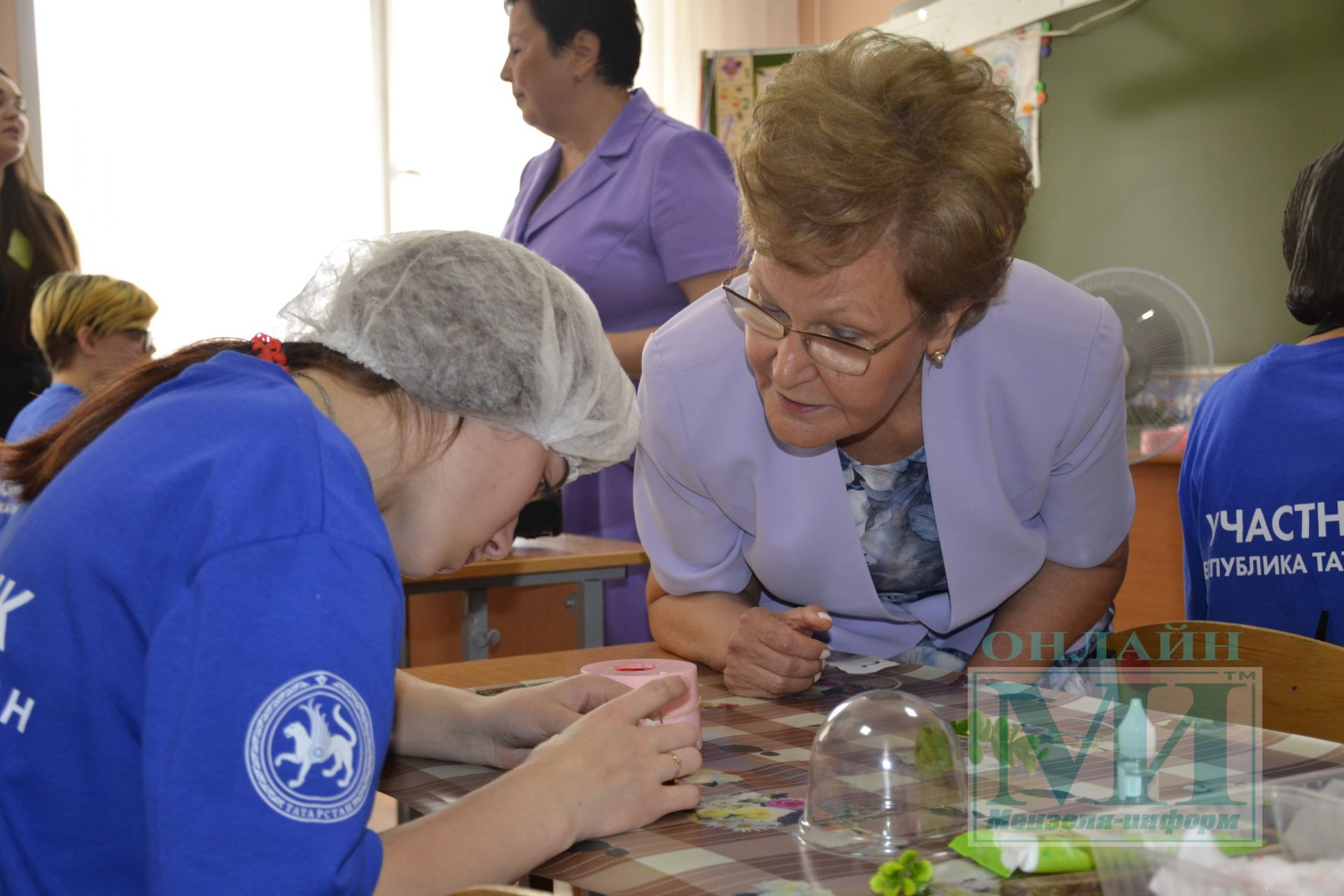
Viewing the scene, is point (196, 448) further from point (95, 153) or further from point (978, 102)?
point (95, 153)

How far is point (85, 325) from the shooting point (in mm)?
3342

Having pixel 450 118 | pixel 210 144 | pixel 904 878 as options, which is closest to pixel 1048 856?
pixel 904 878

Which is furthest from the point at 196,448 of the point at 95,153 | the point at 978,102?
the point at 95,153

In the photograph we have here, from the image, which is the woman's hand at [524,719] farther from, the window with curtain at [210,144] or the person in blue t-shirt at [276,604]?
the window with curtain at [210,144]

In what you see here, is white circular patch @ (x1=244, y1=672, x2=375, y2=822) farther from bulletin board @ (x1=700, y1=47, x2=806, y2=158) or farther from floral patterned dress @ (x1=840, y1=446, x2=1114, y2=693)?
bulletin board @ (x1=700, y1=47, x2=806, y2=158)

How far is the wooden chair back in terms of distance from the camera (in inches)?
53.2

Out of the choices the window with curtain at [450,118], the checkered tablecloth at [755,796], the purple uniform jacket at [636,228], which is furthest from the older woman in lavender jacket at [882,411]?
the window with curtain at [450,118]

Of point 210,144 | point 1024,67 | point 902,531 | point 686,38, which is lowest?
point 902,531

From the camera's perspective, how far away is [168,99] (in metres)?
4.75

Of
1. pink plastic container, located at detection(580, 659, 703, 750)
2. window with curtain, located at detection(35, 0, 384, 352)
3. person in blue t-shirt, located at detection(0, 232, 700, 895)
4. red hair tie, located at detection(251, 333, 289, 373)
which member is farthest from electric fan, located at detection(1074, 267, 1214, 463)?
window with curtain, located at detection(35, 0, 384, 352)

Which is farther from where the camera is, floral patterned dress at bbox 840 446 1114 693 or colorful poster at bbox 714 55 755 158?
colorful poster at bbox 714 55 755 158

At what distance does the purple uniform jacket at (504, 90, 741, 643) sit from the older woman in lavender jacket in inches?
33.2

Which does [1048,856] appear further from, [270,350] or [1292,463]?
[1292,463]

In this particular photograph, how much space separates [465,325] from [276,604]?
1.17 ft
